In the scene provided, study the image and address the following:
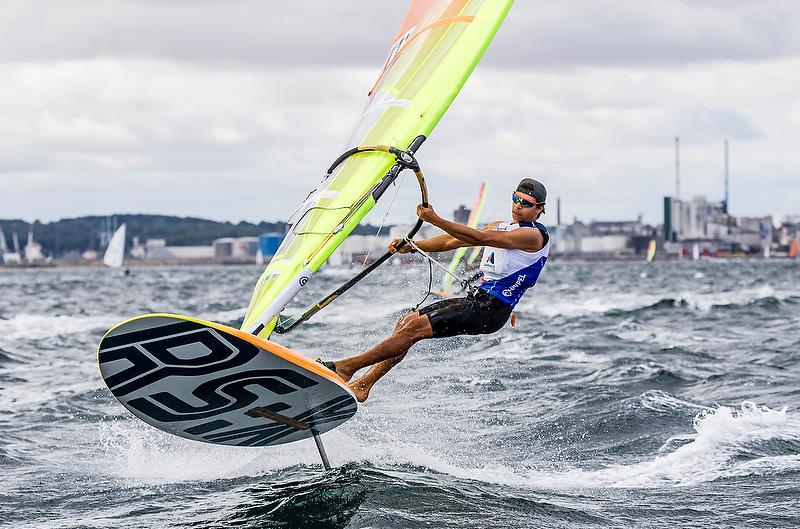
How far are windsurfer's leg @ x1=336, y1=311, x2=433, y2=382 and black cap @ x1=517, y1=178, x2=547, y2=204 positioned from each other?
0.99 meters

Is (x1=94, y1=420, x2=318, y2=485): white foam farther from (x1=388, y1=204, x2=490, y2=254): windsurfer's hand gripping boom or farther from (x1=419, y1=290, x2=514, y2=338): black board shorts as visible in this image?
(x1=388, y1=204, x2=490, y2=254): windsurfer's hand gripping boom

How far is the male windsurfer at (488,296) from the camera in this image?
650 cm

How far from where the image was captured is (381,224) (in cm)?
641

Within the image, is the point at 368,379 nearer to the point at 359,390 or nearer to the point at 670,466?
the point at 359,390

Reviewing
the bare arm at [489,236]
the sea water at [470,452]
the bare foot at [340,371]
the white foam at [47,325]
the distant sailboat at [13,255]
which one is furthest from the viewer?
the distant sailboat at [13,255]

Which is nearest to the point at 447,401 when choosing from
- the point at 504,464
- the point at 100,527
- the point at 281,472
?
the point at 504,464

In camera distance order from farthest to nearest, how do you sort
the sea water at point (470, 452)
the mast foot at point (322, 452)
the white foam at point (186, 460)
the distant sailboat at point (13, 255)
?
the distant sailboat at point (13, 255) < the white foam at point (186, 460) < the mast foot at point (322, 452) < the sea water at point (470, 452)

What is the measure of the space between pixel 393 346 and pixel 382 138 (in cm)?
140

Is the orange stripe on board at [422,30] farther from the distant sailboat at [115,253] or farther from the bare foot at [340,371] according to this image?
the distant sailboat at [115,253]

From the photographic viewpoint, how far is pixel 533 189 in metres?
6.57

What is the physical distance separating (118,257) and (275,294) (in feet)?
223

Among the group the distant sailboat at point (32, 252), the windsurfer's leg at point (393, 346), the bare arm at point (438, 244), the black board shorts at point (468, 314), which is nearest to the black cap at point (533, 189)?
the bare arm at point (438, 244)

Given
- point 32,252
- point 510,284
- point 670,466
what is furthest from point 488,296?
point 32,252

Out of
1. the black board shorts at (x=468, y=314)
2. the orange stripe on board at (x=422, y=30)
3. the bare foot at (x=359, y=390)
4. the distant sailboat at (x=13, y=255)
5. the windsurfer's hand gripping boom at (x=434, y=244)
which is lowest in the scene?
the distant sailboat at (x=13, y=255)
